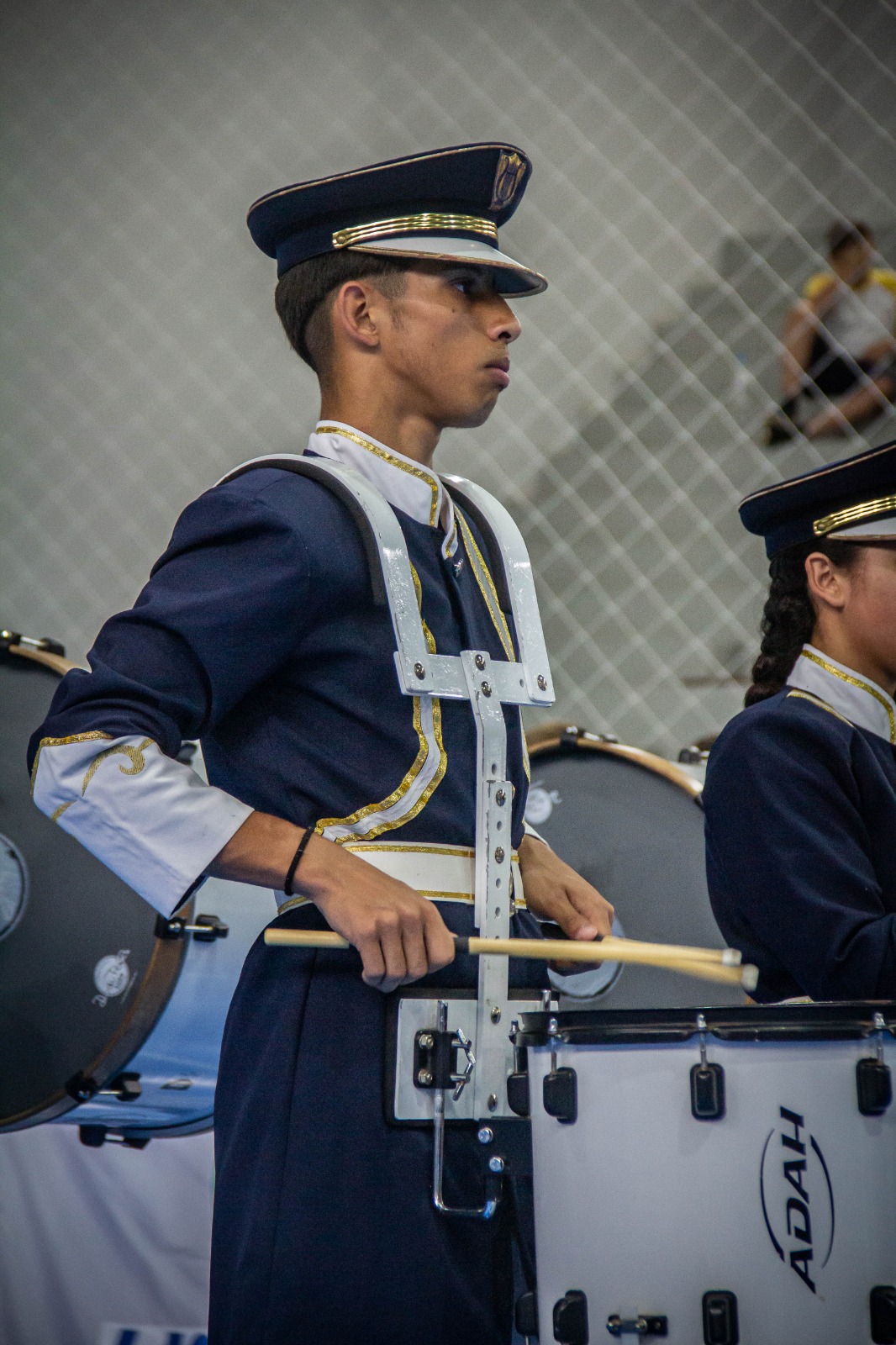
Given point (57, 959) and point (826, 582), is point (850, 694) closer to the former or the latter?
point (826, 582)

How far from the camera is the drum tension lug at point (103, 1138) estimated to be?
2.24 meters

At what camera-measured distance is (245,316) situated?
3.81 meters

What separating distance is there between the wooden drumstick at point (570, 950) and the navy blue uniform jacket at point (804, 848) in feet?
1.50

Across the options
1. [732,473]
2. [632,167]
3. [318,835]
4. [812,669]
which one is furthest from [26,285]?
[318,835]

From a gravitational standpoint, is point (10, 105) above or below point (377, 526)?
above

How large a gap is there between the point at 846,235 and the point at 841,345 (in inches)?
11.5

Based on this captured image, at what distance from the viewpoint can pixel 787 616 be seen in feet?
6.34

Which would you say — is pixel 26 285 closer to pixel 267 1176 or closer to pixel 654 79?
pixel 654 79

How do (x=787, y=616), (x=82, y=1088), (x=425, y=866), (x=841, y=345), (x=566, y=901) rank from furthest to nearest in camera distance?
(x=841, y=345) → (x=82, y=1088) → (x=787, y=616) → (x=566, y=901) → (x=425, y=866)

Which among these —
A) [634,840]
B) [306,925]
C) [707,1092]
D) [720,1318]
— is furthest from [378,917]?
[634,840]

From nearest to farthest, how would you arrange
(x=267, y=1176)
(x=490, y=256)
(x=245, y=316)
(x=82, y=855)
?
(x=267, y=1176), (x=490, y=256), (x=82, y=855), (x=245, y=316)

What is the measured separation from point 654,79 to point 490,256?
258 cm

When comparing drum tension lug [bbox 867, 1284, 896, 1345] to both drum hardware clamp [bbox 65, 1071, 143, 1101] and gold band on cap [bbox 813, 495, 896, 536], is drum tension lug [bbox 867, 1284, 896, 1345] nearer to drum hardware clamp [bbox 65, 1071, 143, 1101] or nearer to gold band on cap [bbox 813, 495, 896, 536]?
gold band on cap [bbox 813, 495, 896, 536]

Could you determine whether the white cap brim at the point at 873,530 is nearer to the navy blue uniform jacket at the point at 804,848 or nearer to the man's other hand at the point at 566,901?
the navy blue uniform jacket at the point at 804,848
